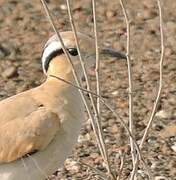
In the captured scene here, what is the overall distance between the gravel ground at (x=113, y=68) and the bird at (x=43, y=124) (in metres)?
0.97

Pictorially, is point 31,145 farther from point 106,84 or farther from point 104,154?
point 106,84

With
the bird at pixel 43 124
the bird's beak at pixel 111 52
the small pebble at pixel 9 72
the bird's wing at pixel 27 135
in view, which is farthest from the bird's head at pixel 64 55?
the small pebble at pixel 9 72

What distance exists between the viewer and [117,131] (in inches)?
245

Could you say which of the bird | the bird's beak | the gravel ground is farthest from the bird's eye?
the gravel ground

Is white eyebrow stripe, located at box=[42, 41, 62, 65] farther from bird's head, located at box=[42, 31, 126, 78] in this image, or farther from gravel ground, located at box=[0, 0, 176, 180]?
gravel ground, located at box=[0, 0, 176, 180]

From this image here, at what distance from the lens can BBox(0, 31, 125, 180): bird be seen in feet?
15.1

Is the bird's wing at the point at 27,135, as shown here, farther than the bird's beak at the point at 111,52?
No

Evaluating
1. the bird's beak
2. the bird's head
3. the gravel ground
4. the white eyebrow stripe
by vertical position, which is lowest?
the gravel ground

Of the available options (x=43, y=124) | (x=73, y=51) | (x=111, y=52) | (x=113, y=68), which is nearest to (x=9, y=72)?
(x=113, y=68)

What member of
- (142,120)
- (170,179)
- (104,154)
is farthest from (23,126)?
(142,120)

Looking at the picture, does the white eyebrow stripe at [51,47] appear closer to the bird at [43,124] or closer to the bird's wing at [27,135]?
the bird at [43,124]

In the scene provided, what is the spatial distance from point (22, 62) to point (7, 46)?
314mm

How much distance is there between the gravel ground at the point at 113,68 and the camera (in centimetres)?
594

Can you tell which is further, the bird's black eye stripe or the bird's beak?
the bird's beak
